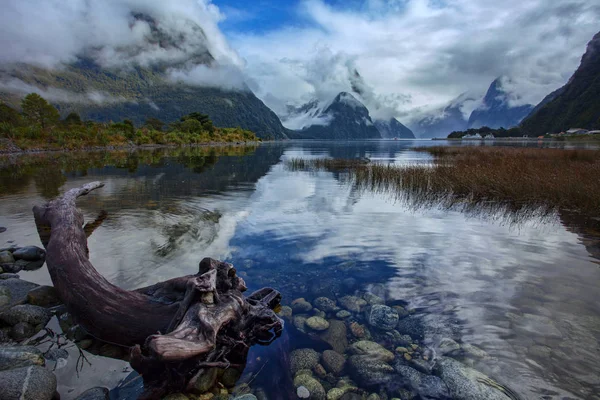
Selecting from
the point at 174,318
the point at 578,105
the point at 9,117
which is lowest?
the point at 174,318

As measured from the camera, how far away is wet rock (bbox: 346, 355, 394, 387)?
4.27 metres

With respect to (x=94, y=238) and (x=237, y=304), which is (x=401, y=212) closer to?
(x=237, y=304)

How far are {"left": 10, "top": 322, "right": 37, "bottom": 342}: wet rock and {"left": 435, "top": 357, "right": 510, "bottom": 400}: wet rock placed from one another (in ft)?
21.0

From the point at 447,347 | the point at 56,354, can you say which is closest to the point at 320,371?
the point at 447,347

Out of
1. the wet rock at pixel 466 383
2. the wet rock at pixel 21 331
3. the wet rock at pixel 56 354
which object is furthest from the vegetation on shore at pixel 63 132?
the wet rock at pixel 466 383

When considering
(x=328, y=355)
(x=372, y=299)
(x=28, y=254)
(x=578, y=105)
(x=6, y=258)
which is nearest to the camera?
(x=328, y=355)

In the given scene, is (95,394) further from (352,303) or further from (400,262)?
(400,262)

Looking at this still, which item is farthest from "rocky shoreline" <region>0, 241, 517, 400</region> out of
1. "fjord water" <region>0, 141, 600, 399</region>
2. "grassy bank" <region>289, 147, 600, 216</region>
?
"grassy bank" <region>289, 147, 600, 216</region>

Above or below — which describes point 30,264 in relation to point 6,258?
below

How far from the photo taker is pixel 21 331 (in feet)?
16.1

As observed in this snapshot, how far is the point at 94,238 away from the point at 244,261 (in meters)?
5.26

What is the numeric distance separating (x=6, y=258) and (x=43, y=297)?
3.17 metres

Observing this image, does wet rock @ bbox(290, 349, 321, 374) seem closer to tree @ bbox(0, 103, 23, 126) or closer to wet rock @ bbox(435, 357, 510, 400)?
wet rock @ bbox(435, 357, 510, 400)

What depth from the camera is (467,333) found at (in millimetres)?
5230
